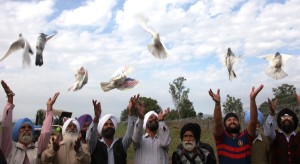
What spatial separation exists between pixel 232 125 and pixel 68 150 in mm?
2132

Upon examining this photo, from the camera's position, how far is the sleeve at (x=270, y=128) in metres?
4.74

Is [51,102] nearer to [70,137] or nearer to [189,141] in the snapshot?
[70,137]

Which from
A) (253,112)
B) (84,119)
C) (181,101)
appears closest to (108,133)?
(84,119)

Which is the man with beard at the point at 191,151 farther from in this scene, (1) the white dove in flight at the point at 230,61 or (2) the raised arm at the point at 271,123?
(1) the white dove in flight at the point at 230,61

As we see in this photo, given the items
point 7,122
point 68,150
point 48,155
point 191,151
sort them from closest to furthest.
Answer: point 7,122, point 48,155, point 191,151, point 68,150

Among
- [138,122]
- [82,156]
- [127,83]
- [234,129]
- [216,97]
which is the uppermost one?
[127,83]

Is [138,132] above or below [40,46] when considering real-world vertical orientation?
below

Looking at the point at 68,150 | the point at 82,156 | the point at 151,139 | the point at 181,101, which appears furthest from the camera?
the point at 181,101

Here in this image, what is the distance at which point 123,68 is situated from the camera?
4.95 meters

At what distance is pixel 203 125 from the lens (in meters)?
26.5

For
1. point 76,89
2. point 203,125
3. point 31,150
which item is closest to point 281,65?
point 76,89

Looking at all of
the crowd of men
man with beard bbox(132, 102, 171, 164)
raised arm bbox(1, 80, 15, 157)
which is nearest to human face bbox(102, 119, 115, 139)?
the crowd of men

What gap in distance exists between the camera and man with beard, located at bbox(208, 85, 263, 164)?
4574 millimetres

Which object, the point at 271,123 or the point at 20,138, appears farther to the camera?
the point at 271,123
